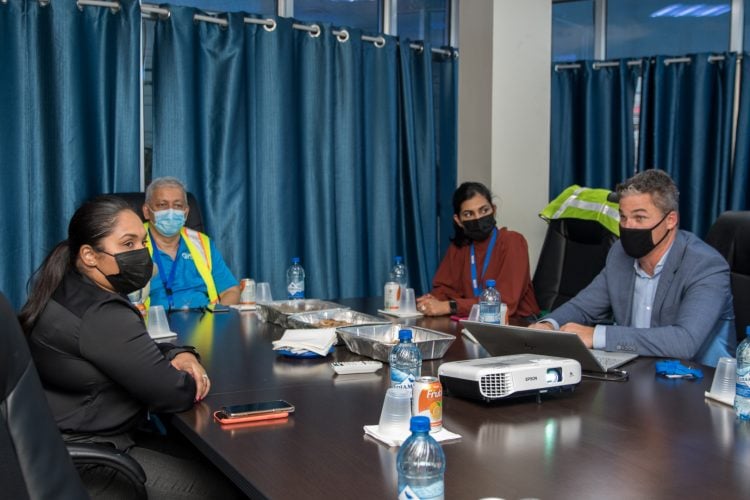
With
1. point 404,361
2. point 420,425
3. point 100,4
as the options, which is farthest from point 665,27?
point 420,425

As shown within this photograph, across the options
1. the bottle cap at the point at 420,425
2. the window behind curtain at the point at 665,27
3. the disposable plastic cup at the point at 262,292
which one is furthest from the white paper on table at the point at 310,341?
the window behind curtain at the point at 665,27

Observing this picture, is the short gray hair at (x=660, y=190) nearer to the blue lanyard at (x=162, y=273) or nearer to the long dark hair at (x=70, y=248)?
the long dark hair at (x=70, y=248)

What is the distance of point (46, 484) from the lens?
105 centimetres

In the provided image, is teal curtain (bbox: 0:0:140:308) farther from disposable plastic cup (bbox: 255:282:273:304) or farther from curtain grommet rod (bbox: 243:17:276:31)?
disposable plastic cup (bbox: 255:282:273:304)

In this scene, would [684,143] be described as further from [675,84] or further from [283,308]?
[283,308]

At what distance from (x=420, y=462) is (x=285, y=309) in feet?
5.86

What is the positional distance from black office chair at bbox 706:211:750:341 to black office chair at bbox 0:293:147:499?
2.20 meters

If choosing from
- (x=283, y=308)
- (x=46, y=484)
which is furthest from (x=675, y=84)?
(x=46, y=484)

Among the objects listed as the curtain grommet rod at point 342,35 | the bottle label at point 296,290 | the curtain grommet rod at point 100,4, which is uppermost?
the curtain grommet rod at point 100,4

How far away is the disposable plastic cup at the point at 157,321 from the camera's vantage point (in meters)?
2.63

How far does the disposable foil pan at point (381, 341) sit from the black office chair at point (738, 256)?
1.05 m

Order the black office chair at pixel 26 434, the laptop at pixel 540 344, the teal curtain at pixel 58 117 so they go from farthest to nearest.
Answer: the teal curtain at pixel 58 117 < the laptop at pixel 540 344 < the black office chair at pixel 26 434

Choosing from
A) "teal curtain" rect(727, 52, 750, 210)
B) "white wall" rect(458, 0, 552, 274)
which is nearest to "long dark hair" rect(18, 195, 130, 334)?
"white wall" rect(458, 0, 552, 274)

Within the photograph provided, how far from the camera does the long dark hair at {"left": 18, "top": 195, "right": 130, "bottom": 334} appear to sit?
1.87 m
